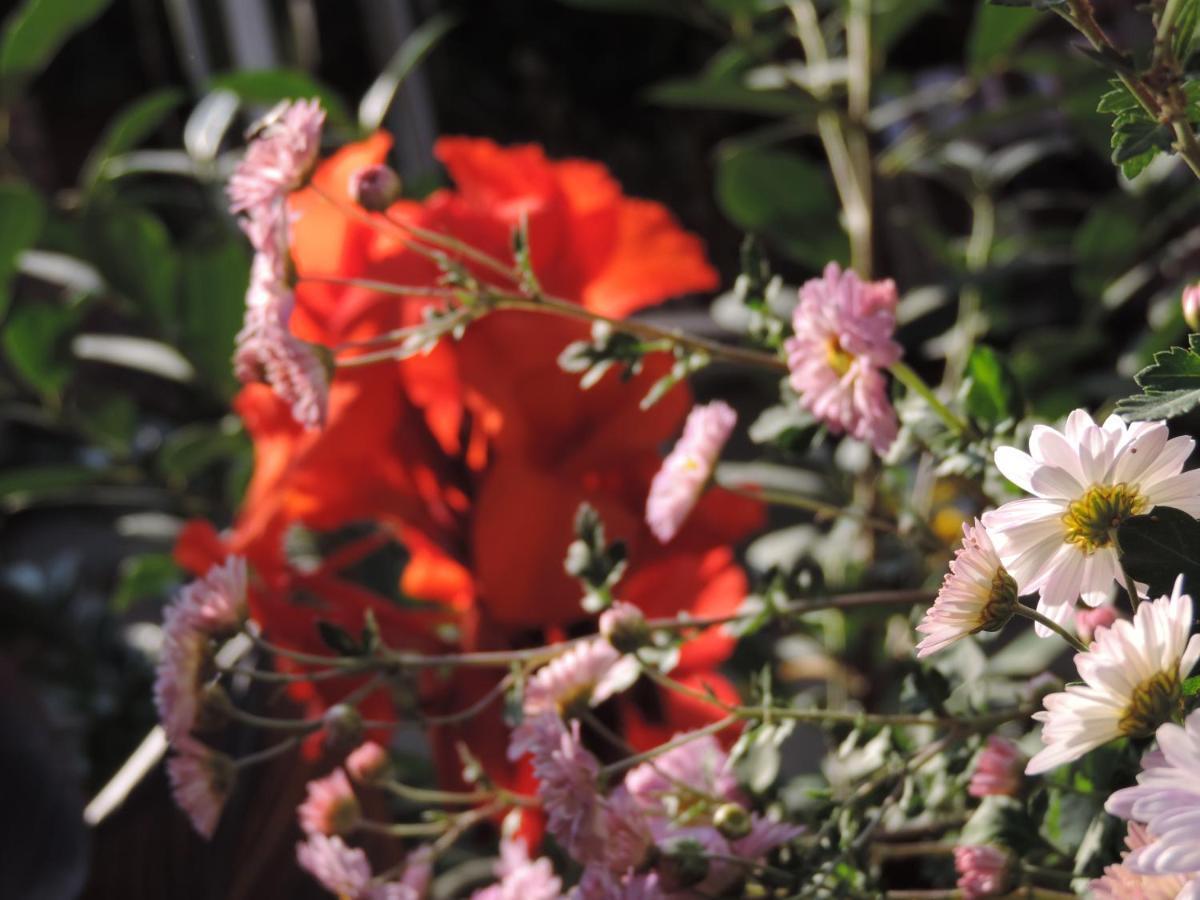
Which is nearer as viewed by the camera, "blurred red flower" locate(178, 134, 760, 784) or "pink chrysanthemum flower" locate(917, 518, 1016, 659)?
"pink chrysanthemum flower" locate(917, 518, 1016, 659)

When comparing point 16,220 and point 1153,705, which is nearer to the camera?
point 1153,705

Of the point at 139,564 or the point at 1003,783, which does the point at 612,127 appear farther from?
the point at 1003,783

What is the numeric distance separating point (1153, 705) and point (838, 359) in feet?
0.43

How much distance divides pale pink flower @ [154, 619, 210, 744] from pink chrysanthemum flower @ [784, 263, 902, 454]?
149 millimetres

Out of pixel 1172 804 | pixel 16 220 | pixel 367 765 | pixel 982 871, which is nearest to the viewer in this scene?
pixel 1172 804

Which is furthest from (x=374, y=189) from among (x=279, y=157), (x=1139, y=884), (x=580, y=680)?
(x=1139, y=884)

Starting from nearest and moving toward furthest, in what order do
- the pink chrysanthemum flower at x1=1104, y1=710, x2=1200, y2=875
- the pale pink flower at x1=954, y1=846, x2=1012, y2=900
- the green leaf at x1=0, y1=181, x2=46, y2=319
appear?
1. the pink chrysanthemum flower at x1=1104, y1=710, x2=1200, y2=875
2. the pale pink flower at x1=954, y1=846, x2=1012, y2=900
3. the green leaf at x1=0, y1=181, x2=46, y2=319

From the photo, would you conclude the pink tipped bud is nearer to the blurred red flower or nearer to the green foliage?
the green foliage

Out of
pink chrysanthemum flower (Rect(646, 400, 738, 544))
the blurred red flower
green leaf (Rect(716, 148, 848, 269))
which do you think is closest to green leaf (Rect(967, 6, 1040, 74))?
green leaf (Rect(716, 148, 848, 269))

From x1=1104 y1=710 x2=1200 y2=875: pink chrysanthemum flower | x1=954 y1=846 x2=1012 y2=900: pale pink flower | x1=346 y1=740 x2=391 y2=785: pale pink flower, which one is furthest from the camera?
x1=346 y1=740 x2=391 y2=785: pale pink flower

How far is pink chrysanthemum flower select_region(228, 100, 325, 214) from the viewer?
32cm

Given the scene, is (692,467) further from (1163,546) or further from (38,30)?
(38,30)

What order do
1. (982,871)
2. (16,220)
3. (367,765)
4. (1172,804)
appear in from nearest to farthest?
(1172,804), (982,871), (367,765), (16,220)

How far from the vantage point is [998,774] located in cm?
31
